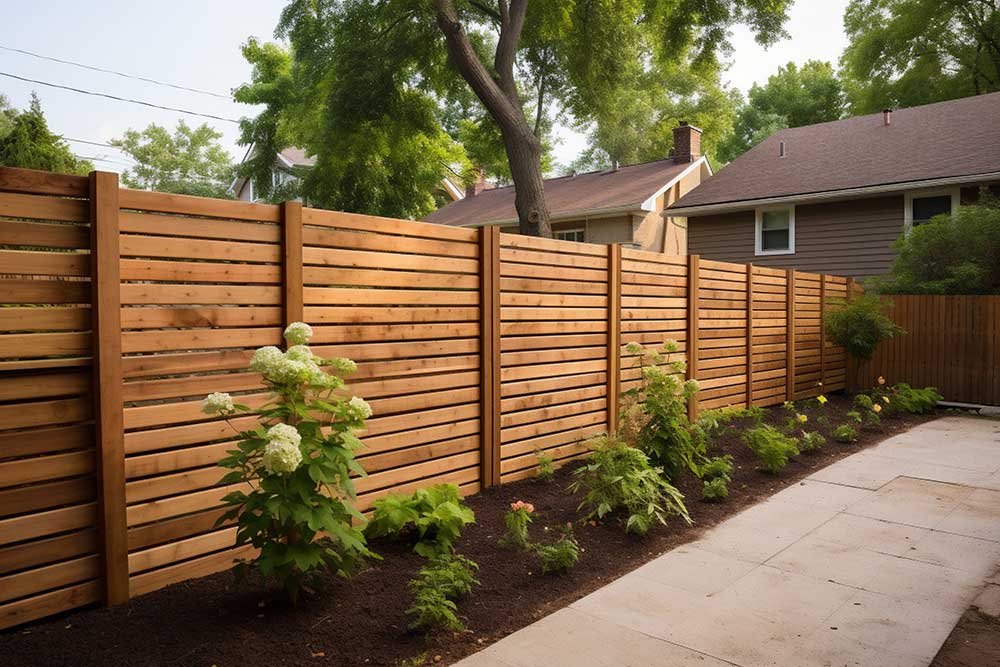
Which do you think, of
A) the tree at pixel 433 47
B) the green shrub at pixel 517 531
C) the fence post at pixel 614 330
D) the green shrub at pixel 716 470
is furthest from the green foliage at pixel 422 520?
the tree at pixel 433 47

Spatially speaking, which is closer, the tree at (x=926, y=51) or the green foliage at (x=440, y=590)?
the green foliage at (x=440, y=590)

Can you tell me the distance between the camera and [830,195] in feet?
49.0

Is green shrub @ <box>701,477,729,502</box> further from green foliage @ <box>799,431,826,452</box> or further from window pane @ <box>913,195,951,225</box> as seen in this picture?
window pane @ <box>913,195,951,225</box>

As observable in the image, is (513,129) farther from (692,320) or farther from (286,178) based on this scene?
Result: (286,178)

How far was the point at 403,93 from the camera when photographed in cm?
1703

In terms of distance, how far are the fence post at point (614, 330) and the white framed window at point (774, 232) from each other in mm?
11359

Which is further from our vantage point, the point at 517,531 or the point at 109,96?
the point at 109,96

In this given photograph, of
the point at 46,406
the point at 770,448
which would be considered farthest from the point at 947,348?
the point at 46,406

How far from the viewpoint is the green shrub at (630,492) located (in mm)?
4535

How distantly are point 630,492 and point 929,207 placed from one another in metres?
13.2

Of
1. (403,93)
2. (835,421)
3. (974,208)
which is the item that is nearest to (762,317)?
(835,421)

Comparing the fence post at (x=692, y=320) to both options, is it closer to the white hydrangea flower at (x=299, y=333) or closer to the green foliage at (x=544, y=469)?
the green foliage at (x=544, y=469)

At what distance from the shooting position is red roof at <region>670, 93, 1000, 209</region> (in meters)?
→ 14.2

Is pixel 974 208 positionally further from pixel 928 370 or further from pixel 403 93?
pixel 403 93
